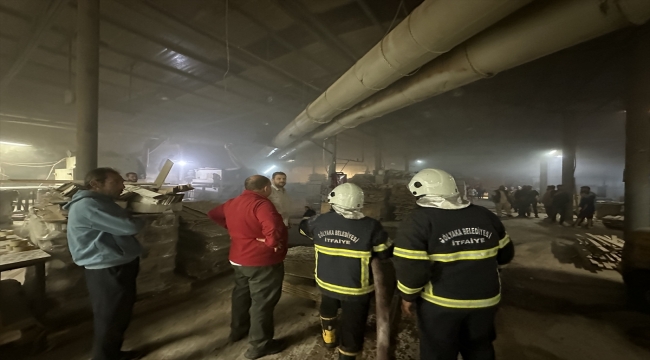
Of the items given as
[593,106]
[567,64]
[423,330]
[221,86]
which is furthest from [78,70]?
[593,106]

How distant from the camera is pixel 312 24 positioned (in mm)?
4023

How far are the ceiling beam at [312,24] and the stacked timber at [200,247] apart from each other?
3.24 meters

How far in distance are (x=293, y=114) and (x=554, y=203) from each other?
9.75 meters

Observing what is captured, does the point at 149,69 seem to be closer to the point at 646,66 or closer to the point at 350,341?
the point at 350,341

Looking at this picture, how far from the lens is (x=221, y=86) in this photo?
6969mm

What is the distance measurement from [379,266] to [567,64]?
21.7 feet

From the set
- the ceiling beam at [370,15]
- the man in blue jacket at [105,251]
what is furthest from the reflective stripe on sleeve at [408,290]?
the ceiling beam at [370,15]

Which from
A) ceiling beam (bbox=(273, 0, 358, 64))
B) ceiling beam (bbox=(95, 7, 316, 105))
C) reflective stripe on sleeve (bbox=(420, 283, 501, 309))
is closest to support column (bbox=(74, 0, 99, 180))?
ceiling beam (bbox=(95, 7, 316, 105))

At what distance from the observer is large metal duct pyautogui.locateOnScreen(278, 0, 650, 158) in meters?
1.92

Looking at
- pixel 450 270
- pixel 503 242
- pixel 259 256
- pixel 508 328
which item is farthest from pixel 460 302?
pixel 508 328

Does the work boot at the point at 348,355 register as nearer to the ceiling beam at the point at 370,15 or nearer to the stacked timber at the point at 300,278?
the stacked timber at the point at 300,278

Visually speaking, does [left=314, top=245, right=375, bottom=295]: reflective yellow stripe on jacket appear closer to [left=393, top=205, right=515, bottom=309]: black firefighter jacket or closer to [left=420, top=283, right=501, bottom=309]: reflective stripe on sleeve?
[left=393, top=205, right=515, bottom=309]: black firefighter jacket

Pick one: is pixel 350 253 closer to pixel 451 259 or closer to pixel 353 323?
pixel 353 323

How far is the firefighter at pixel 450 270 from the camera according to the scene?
1.65 meters
